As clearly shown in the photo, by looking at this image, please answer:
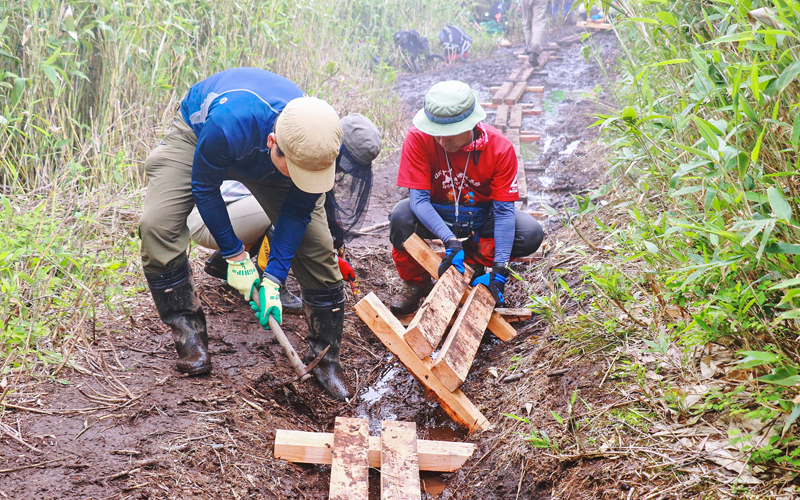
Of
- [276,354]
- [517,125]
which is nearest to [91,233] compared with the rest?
[276,354]

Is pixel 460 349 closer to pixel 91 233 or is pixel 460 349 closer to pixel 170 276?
pixel 170 276

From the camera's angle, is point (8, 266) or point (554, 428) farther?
point (8, 266)

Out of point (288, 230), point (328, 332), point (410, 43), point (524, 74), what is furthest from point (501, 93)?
point (288, 230)

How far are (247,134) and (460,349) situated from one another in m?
1.44

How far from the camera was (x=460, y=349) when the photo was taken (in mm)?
3006

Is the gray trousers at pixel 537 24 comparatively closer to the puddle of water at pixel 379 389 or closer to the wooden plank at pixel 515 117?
the wooden plank at pixel 515 117

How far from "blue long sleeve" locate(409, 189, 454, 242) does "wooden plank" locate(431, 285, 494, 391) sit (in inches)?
14.7

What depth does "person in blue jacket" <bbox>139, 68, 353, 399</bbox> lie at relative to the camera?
2.40m

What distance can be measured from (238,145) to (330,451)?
132 cm

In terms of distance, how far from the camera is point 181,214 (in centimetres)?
270

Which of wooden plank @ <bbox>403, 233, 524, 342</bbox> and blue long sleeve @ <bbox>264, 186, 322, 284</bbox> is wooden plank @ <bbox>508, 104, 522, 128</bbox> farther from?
blue long sleeve @ <bbox>264, 186, 322, 284</bbox>

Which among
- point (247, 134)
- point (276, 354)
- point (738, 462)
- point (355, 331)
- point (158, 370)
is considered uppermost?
point (247, 134)

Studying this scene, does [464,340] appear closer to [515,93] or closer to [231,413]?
[231,413]

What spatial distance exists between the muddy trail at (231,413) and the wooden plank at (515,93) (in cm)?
602
